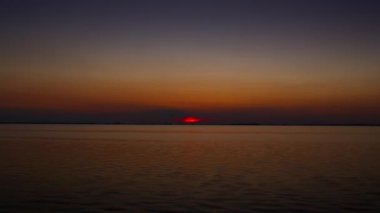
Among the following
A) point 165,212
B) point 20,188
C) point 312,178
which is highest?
point 312,178

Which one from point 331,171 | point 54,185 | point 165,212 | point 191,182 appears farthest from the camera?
point 331,171

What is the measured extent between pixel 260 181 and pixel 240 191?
5.13 metres

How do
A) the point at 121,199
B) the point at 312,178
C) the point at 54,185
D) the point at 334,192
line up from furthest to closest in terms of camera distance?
the point at 312,178, the point at 54,185, the point at 334,192, the point at 121,199

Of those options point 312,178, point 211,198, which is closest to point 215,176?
point 312,178

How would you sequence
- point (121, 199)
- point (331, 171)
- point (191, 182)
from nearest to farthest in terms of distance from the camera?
point (121, 199), point (191, 182), point (331, 171)

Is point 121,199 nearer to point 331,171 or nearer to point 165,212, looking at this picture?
point 165,212

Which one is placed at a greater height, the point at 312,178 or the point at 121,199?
the point at 312,178

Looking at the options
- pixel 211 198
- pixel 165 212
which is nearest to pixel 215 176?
pixel 211 198

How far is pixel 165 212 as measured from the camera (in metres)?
20.9

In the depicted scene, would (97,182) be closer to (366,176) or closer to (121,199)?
(121,199)

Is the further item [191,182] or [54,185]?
[191,182]

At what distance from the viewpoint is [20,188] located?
89.5ft

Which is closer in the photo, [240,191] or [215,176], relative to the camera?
[240,191]

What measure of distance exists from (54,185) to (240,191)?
12.1 meters
